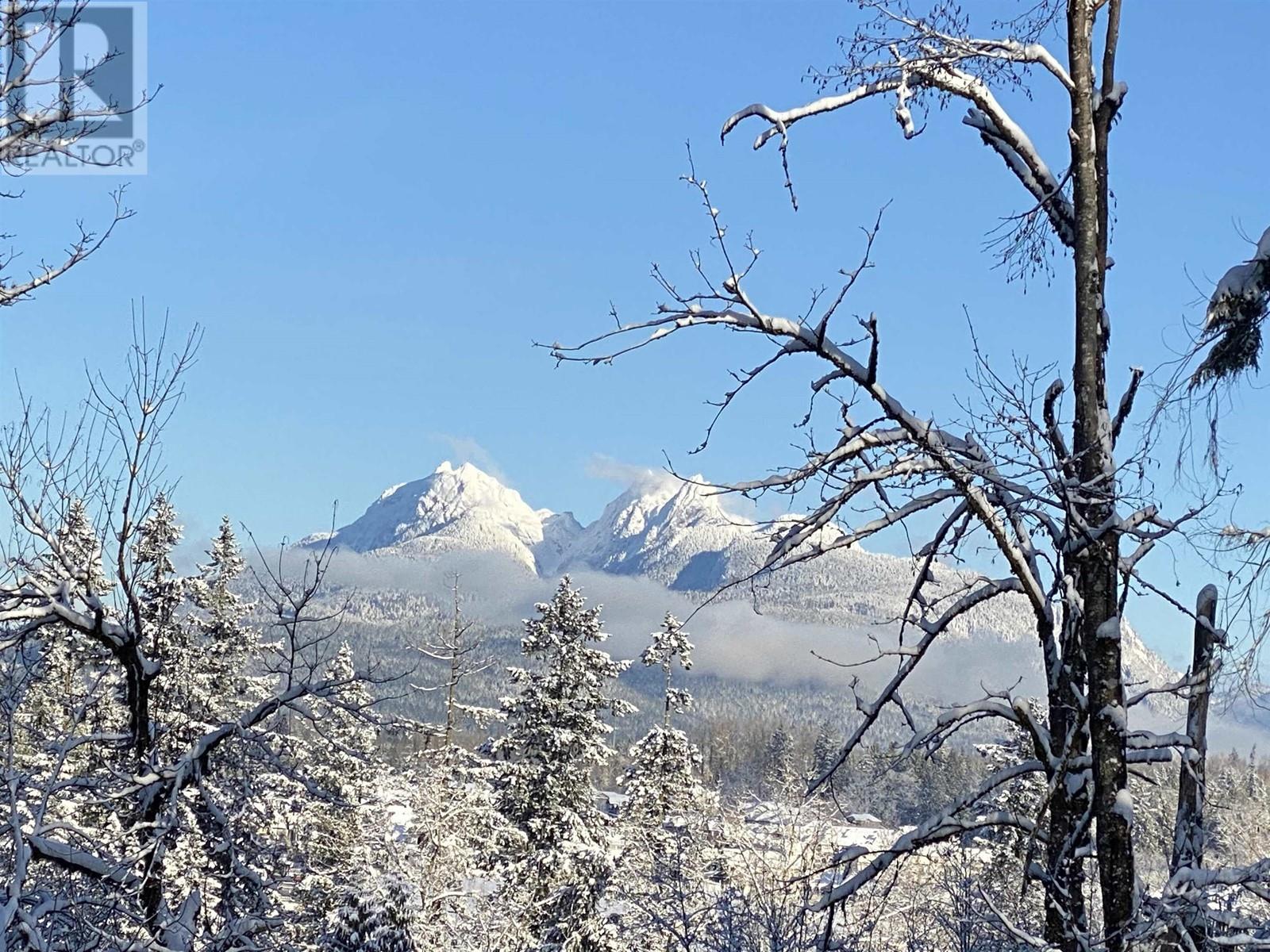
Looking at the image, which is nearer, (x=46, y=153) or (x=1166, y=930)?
(x=1166, y=930)

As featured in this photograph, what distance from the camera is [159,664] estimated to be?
24.1 ft

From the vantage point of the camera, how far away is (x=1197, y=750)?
15.5ft

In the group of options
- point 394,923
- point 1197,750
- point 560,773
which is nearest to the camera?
point 1197,750

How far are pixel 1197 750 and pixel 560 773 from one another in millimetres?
19952

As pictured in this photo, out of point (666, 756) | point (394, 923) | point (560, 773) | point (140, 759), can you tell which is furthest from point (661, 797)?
point (140, 759)

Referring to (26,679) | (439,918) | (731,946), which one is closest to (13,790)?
(26,679)

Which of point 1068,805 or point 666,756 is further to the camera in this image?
point 666,756

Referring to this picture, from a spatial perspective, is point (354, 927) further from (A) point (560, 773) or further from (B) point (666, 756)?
(B) point (666, 756)

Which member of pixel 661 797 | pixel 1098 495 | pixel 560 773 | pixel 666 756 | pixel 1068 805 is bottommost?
pixel 661 797

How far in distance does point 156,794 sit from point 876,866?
16.4ft

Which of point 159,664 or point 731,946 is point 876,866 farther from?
point 731,946

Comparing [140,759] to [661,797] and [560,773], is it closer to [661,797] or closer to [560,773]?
[560,773]

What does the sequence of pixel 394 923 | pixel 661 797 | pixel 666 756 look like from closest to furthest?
pixel 394 923 < pixel 661 797 < pixel 666 756

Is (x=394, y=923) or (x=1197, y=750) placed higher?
(x=1197, y=750)
